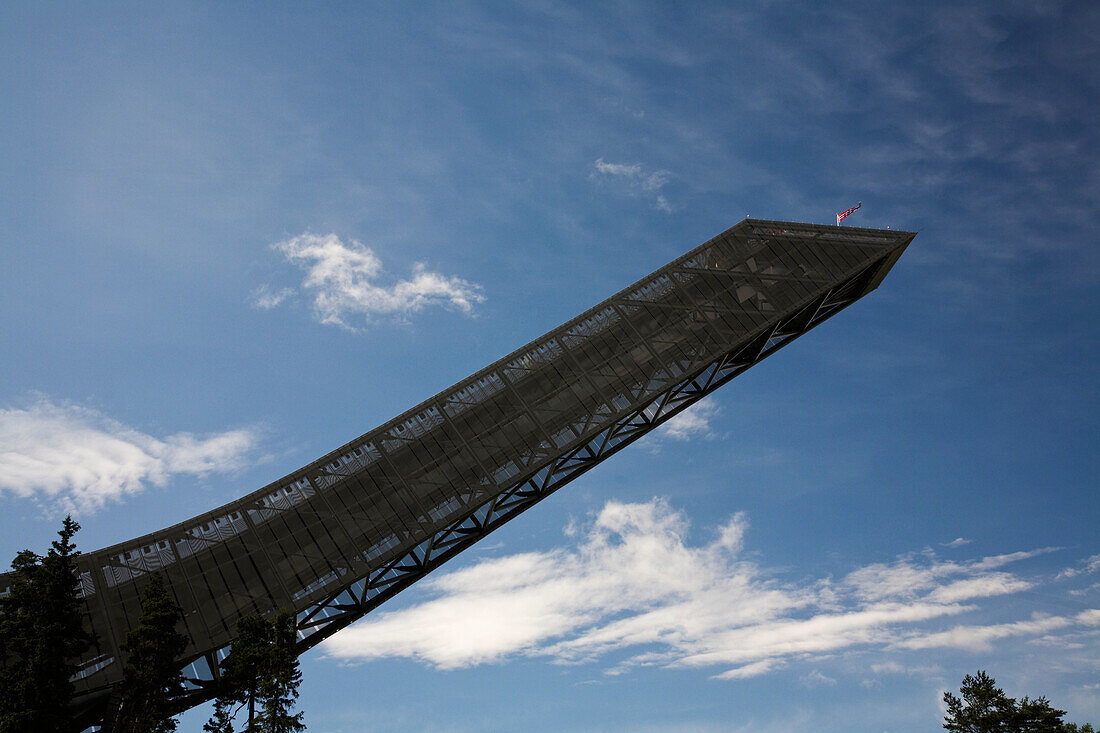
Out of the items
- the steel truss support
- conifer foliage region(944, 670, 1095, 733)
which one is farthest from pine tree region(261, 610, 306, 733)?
conifer foliage region(944, 670, 1095, 733)

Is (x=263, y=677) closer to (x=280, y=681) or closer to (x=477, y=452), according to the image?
(x=280, y=681)

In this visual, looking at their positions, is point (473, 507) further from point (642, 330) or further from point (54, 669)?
point (54, 669)

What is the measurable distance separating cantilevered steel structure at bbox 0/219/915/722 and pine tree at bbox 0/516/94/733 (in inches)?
445

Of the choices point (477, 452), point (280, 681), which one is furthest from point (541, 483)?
point (280, 681)

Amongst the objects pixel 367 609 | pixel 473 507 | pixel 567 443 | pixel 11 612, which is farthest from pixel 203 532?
pixel 567 443

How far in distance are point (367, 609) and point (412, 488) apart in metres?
9.73

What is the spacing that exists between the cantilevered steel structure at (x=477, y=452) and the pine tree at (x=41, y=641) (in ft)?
37.1

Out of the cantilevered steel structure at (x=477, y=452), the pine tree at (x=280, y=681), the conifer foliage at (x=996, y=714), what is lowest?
the conifer foliage at (x=996, y=714)

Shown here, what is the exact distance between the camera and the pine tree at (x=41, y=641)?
30.2 m

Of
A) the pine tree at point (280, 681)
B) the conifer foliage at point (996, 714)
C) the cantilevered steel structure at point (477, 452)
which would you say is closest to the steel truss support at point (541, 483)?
the cantilevered steel structure at point (477, 452)

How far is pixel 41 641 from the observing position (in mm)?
31250

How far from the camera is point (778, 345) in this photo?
66250 millimetres

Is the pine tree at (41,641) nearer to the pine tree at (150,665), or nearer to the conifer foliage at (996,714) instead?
the pine tree at (150,665)

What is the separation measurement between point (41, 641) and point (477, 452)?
2887cm
